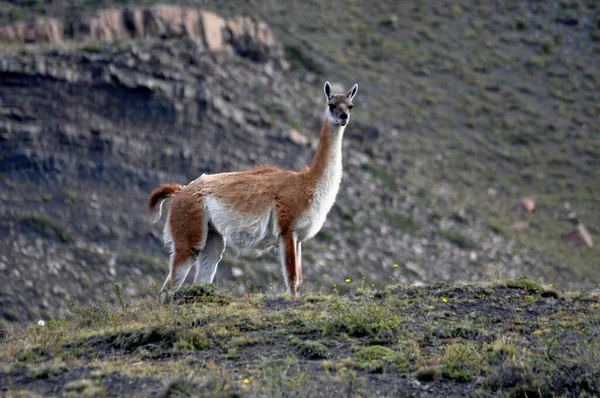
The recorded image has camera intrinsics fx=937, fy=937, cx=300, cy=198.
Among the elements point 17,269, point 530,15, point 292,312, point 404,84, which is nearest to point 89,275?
point 17,269

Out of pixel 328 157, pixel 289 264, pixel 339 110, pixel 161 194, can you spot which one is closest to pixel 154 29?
pixel 161 194

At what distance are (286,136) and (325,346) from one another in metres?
25.7

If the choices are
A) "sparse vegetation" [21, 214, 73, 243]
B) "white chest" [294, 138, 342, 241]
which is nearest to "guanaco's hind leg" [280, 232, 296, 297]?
"white chest" [294, 138, 342, 241]

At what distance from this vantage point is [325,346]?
9.91 metres

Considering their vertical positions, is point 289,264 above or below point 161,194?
below

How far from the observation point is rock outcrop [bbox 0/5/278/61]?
112 ft

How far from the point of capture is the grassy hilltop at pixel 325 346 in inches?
343

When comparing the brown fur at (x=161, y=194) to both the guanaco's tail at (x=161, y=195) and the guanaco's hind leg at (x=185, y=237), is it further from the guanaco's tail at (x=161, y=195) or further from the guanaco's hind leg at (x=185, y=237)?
the guanaco's hind leg at (x=185, y=237)

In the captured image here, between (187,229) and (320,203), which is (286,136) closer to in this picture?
(320,203)

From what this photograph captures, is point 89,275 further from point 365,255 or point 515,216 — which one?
point 515,216

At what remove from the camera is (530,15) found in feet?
174

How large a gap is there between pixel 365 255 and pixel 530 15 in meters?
26.8

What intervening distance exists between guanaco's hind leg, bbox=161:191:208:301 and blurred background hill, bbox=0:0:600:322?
30.2ft

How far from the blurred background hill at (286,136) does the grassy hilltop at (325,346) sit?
10.4 m
